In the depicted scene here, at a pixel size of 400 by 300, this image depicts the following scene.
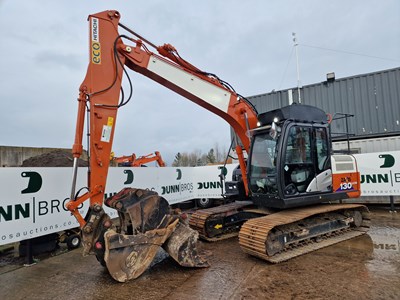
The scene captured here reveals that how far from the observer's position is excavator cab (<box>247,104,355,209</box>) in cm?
511

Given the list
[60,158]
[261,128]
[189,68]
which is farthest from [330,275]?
[60,158]

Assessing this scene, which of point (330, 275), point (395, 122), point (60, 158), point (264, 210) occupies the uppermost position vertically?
point (395, 122)

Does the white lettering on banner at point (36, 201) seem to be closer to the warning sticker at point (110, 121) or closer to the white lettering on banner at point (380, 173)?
the warning sticker at point (110, 121)

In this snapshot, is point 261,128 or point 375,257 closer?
point 375,257

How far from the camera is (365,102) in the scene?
11.6 metres

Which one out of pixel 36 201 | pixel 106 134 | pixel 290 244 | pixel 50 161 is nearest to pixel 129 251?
pixel 106 134

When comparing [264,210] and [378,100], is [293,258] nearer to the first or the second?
[264,210]

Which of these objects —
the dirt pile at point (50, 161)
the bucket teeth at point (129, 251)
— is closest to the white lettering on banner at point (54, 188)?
the bucket teeth at point (129, 251)

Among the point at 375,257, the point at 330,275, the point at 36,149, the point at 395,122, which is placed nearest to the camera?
the point at 330,275

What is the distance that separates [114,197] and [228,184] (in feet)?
10.2

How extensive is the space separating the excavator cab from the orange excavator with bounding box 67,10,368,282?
19mm

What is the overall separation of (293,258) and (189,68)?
12.7ft

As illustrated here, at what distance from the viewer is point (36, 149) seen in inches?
477

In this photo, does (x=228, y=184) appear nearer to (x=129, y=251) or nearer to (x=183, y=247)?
(x=183, y=247)
